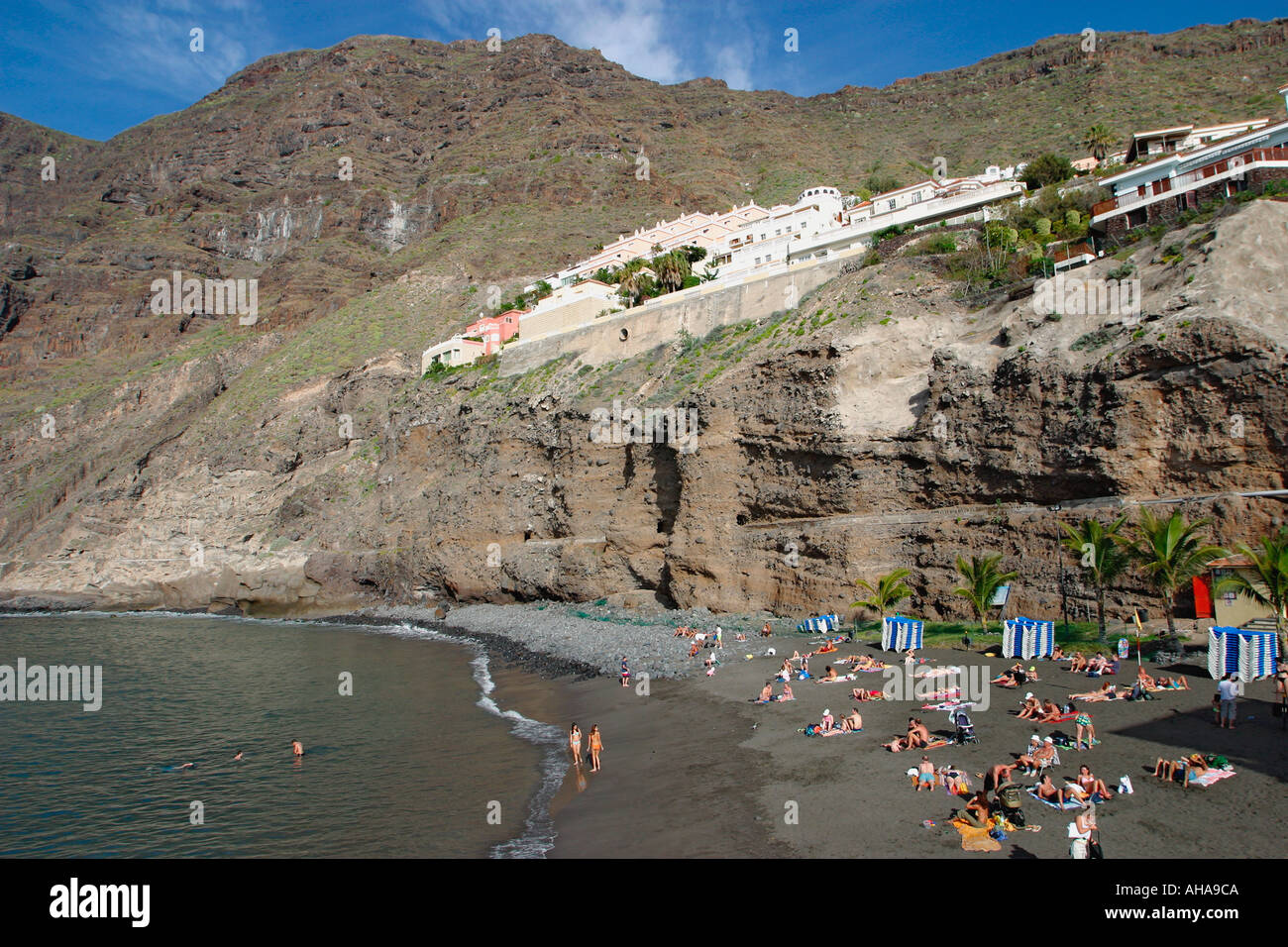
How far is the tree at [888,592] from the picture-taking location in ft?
76.0

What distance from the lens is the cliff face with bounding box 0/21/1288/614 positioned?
21422 mm

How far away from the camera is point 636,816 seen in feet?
42.1

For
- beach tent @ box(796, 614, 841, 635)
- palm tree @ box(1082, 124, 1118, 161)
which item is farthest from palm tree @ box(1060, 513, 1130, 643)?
palm tree @ box(1082, 124, 1118, 161)

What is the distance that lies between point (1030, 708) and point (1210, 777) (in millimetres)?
3902

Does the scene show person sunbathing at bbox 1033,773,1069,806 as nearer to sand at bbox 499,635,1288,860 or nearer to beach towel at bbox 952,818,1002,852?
sand at bbox 499,635,1288,860

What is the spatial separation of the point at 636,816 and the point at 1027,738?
23.1ft

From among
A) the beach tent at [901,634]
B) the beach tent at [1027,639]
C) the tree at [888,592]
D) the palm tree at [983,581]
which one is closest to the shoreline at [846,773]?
the beach tent at [1027,639]

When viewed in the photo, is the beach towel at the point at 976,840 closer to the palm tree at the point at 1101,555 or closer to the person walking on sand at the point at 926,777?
the person walking on sand at the point at 926,777

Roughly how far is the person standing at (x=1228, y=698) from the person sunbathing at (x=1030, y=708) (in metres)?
2.83

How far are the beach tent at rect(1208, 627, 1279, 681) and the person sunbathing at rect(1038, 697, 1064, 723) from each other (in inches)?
139

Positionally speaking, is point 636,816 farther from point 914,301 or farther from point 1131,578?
point 914,301

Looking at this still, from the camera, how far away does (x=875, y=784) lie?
1228cm

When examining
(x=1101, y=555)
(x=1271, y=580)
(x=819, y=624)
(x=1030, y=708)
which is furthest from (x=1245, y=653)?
(x=819, y=624)

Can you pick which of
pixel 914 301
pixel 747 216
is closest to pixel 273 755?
pixel 914 301
